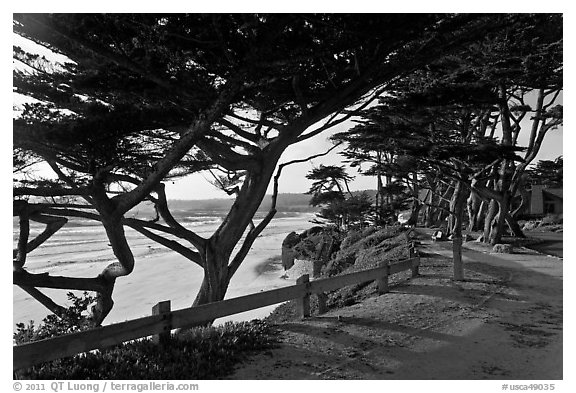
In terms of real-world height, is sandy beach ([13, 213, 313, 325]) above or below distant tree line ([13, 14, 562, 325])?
below

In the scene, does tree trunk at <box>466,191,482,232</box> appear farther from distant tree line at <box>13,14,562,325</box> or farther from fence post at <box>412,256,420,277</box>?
fence post at <box>412,256,420,277</box>

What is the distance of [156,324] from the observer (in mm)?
4324

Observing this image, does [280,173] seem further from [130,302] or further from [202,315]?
[130,302]

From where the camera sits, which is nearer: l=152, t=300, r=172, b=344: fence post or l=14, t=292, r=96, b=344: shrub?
l=152, t=300, r=172, b=344: fence post

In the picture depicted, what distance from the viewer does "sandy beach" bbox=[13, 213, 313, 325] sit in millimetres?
16797

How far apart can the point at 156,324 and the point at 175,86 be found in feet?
9.40

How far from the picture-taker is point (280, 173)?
9852mm

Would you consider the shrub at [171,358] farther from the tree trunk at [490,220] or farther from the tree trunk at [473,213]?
the tree trunk at [473,213]

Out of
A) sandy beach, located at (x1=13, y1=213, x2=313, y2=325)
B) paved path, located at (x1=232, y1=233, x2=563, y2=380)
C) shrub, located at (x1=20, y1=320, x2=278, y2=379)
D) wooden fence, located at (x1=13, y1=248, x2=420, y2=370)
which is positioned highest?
wooden fence, located at (x1=13, y1=248, x2=420, y2=370)

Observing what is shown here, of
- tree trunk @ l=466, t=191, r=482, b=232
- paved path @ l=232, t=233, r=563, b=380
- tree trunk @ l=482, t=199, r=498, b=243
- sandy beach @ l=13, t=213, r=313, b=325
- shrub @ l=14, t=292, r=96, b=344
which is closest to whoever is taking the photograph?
paved path @ l=232, t=233, r=563, b=380

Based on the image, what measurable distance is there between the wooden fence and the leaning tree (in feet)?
6.14

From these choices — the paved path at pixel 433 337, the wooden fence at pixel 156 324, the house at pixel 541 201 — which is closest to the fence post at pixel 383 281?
the paved path at pixel 433 337

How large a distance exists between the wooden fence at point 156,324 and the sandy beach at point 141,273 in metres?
7.36

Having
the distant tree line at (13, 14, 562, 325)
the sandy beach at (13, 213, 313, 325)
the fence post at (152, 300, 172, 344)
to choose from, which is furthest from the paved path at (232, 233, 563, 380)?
the sandy beach at (13, 213, 313, 325)
